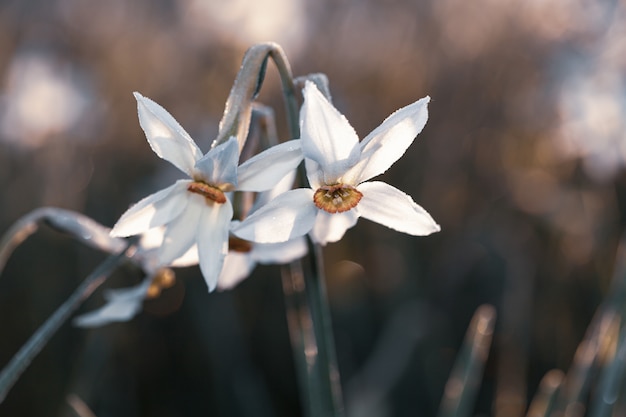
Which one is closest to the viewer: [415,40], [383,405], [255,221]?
[255,221]

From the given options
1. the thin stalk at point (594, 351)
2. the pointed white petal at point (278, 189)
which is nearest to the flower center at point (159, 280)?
the pointed white petal at point (278, 189)

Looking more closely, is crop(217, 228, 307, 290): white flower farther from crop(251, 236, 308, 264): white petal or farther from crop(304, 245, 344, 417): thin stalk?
crop(304, 245, 344, 417): thin stalk

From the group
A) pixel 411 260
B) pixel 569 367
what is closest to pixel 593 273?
pixel 569 367

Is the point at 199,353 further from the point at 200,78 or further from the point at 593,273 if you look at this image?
the point at 200,78

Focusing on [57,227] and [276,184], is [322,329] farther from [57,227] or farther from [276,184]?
[57,227]

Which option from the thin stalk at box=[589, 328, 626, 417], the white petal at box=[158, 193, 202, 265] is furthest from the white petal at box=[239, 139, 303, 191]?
the thin stalk at box=[589, 328, 626, 417]

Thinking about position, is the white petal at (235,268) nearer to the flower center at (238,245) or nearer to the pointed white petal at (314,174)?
the flower center at (238,245)

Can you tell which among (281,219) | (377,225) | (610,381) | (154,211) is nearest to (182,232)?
(154,211)
